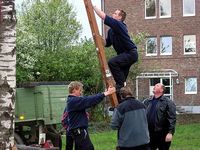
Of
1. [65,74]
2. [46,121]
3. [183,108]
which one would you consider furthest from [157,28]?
[46,121]

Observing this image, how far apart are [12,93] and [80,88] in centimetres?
309

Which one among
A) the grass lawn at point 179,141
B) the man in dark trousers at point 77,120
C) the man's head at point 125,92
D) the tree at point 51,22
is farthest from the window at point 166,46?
the man's head at point 125,92

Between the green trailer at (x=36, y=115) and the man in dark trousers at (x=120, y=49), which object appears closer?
the man in dark trousers at (x=120, y=49)

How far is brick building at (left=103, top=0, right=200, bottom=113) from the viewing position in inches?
1944

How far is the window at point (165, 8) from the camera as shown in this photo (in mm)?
51219

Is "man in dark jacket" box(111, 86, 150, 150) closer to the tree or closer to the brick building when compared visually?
the brick building

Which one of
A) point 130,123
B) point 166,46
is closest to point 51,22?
point 166,46

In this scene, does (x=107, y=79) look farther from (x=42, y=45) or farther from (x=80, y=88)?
(x=42, y=45)

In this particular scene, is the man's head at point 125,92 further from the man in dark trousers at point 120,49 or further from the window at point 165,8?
the window at point 165,8

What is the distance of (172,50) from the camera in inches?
1977

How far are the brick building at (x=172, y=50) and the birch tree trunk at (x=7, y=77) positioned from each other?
41.3 metres

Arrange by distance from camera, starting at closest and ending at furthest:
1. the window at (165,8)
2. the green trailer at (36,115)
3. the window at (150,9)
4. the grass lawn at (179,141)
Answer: the green trailer at (36,115) < the grass lawn at (179,141) < the window at (165,8) < the window at (150,9)

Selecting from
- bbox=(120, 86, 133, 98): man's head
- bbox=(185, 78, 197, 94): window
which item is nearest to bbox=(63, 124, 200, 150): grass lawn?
bbox=(120, 86, 133, 98): man's head

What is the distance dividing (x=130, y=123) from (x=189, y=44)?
40.8 m
